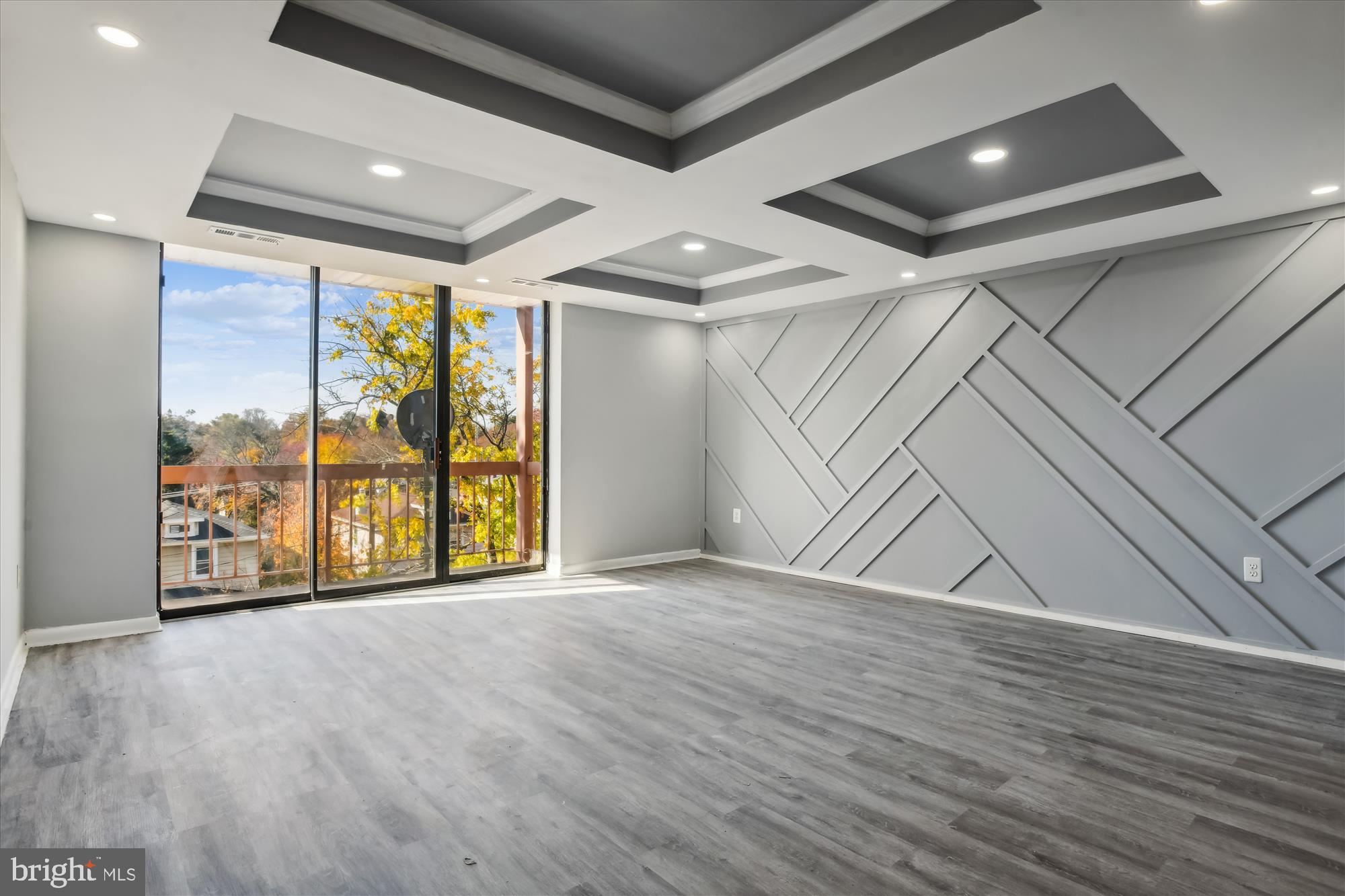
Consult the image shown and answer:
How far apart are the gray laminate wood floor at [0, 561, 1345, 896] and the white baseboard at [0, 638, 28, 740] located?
0.17ft

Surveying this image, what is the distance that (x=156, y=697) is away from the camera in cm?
303

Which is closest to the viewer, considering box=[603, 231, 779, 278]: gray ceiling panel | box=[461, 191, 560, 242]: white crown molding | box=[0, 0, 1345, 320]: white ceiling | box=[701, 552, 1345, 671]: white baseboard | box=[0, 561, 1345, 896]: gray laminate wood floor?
box=[0, 561, 1345, 896]: gray laminate wood floor

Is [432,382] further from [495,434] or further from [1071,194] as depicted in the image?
[1071,194]

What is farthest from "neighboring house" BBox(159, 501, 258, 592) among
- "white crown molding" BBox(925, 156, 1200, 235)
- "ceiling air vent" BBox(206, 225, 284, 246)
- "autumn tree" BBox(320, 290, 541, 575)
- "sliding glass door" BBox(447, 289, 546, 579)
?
"white crown molding" BBox(925, 156, 1200, 235)

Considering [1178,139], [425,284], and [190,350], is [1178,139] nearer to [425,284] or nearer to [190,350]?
[425,284]

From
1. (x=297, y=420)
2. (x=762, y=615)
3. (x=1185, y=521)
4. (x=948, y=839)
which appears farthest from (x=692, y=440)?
(x=948, y=839)

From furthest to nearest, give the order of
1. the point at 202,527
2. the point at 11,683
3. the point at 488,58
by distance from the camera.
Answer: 1. the point at 202,527
2. the point at 11,683
3. the point at 488,58

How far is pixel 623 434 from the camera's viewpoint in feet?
20.7

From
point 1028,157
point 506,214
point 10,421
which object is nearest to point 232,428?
point 10,421

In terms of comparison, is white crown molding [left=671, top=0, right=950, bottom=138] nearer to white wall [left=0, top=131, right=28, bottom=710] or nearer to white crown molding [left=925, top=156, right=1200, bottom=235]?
white crown molding [left=925, top=156, right=1200, bottom=235]

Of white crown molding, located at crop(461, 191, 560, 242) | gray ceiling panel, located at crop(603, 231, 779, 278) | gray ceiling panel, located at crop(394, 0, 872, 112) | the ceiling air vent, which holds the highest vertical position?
gray ceiling panel, located at crop(394, 0, 872, 112)

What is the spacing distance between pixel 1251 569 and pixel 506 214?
4.53 metres

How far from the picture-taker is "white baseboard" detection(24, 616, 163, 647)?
3.78 meters

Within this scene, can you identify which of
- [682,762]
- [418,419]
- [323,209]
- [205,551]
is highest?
[323,209]
